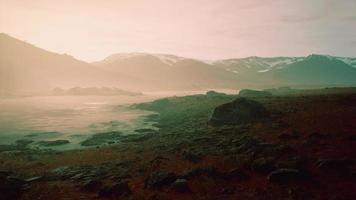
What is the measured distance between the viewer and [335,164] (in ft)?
75.3

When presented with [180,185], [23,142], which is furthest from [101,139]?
[180,185]

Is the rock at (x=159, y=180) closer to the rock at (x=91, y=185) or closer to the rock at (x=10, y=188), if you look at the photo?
the rock at (x=91, y=185)

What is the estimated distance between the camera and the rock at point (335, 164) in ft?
74.0

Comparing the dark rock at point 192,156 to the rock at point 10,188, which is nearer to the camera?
the rock at point 10,188

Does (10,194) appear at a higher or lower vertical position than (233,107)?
lower

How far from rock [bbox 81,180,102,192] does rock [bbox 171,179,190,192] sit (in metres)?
5.50

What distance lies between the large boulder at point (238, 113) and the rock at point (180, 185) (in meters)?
26.8

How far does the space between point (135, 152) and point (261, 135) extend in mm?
13444

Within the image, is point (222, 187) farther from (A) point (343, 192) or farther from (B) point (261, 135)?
(B) point (261, 135)

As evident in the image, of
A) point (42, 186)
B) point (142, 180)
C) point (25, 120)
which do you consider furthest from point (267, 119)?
point (25, 120)

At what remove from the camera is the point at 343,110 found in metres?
44.2

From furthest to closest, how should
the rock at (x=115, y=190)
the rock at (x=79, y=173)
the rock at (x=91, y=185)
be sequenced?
the rock at (x=79, y=173)
the rock at (x=91, y=185)
the rock at (x=115, y=190)

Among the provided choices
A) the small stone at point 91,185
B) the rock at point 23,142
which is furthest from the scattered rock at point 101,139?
the small stone at point 91,185

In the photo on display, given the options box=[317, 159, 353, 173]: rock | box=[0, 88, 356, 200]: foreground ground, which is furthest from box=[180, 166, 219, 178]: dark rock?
box=[317, 159, 353, 173]: rock
